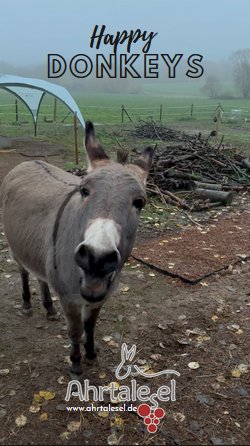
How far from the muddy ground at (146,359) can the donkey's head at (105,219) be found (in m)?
1.45

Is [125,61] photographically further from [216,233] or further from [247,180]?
[216,233]

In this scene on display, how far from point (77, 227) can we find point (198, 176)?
779 centimetres

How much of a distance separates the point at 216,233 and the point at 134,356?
3.75 metres

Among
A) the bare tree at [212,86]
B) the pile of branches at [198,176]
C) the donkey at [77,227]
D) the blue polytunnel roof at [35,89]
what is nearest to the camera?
the donkey at [77,227]

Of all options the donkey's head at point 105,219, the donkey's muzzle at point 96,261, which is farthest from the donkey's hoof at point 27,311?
the donkey's muzzle at point 96,261

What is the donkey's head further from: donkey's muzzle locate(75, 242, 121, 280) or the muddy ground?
the muddy ground

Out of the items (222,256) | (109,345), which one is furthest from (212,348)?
(222,256)

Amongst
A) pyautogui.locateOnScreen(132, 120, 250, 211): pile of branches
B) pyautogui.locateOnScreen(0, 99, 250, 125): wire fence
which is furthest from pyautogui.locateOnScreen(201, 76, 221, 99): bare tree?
pyautogui.locateOnScreen(132, 120, 250, 211): pile of branches

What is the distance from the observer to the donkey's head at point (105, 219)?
81.4 inches

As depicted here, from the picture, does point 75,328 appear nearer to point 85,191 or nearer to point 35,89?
point 85,191

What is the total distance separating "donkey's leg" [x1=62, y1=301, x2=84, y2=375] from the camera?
3.22 m

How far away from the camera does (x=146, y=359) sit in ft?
12.8

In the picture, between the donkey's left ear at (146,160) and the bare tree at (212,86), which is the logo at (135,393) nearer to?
the donkey's left ear at (146,160)

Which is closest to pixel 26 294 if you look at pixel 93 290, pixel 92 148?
pixel 92 148
